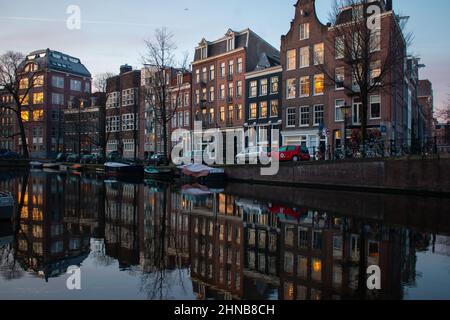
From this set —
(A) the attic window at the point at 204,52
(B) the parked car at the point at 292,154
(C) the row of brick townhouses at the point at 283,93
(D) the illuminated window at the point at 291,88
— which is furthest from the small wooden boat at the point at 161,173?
(A) the attic window at the point at 204,52

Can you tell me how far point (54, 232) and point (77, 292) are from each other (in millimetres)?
5881

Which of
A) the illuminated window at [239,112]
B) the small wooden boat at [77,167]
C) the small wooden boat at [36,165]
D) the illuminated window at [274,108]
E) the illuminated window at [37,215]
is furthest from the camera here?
the small wooden boat at [36,165]

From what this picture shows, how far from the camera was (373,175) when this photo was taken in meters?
26.3

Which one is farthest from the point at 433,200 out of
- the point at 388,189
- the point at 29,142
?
the point at 29,142

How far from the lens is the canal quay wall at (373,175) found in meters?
23.5

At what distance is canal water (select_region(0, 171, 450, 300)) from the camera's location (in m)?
7.18

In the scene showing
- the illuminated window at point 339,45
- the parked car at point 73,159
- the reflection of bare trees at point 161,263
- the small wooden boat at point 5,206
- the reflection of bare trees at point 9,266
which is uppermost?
the illuminated window at point 339,45

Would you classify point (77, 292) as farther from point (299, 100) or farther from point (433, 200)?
point (299, 100)

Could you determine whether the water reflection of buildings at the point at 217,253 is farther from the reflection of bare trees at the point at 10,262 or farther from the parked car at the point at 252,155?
the parked car at the point at 252,155

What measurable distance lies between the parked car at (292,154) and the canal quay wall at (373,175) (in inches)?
88.3

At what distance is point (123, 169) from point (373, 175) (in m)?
27.7

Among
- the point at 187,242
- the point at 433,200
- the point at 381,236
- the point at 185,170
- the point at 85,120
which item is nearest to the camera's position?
the point at 187,242

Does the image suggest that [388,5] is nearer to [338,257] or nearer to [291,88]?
[291,88]

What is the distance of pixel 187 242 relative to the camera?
11141mm
